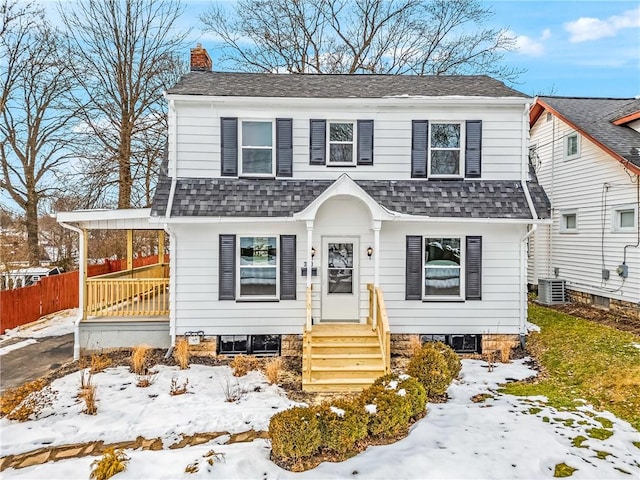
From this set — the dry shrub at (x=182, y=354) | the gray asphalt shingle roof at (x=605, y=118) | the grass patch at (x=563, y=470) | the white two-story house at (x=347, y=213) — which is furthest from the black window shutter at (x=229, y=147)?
the gray asphalt shingle roof at (x=605, y=118)

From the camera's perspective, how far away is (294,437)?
4.46 m

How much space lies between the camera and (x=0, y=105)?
17.0 m

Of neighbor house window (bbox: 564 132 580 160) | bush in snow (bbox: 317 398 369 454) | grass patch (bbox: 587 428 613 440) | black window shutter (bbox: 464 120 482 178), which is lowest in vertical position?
grass patch (bbox: 587 428 613 440)

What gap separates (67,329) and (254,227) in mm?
7600

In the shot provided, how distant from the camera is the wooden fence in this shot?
1141 centimetres

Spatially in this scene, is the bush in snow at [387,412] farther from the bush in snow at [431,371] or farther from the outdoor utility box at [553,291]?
the outdoor utility box at [553,291]

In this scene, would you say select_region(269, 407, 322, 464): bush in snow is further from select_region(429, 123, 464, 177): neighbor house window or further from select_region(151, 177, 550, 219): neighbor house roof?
select_region(429, 123, 464, 177): neighbor house window

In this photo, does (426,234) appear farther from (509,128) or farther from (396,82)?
(396,82)

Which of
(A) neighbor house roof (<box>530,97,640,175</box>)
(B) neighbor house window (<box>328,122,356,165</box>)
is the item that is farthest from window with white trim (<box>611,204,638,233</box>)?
(B) neighbor house window (<box>328,122,356,165</box>)

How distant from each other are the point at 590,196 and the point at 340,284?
31.5 ft

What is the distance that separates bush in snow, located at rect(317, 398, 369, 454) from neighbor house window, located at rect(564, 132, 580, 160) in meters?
13.0

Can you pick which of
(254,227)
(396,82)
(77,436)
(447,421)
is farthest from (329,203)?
(77,436)

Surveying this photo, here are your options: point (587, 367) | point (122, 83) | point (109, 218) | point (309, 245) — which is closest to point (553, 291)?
point (587, 367)

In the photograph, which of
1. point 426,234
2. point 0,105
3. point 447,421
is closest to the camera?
point 447,421
